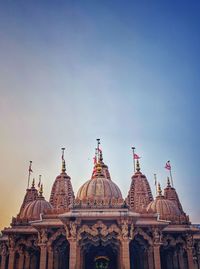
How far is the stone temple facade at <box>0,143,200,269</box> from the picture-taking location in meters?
19.0

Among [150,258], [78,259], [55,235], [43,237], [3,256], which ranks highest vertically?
[55,235]

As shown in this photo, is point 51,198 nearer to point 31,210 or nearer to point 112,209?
point 31,210

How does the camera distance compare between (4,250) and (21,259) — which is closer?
(21,259)

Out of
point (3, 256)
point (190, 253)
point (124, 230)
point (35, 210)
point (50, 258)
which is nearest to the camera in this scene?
point (124, 230)

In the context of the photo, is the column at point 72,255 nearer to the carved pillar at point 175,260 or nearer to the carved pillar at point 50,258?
the carved pillar at point 50,258

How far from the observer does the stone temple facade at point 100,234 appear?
18953mm

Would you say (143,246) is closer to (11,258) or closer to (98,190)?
(98,190)

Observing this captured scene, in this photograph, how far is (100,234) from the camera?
18.9 meters

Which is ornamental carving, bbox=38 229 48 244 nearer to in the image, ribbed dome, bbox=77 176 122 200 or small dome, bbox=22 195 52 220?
ribbed dome, bbox=77 176 122 200

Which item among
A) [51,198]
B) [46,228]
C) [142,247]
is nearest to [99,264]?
[142,247]

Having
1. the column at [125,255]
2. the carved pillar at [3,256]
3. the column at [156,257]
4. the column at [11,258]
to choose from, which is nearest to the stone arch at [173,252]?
the column at [156,257]

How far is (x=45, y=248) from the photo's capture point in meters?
21.5

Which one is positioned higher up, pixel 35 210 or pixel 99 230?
pixel 35 210

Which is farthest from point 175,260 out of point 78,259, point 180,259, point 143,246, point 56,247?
point 78,259
